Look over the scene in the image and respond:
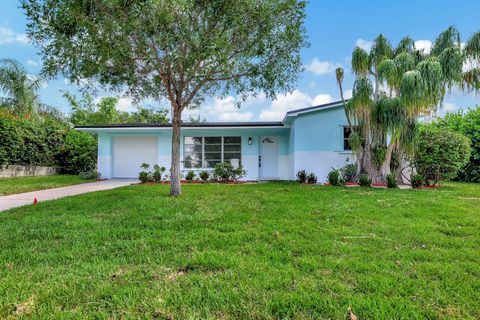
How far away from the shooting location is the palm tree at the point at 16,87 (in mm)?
13344

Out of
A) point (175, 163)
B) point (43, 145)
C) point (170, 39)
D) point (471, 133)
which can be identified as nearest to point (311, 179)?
point (175, 163)

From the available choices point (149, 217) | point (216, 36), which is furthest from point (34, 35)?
point (149, 217)

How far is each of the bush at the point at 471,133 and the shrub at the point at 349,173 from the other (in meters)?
6.01

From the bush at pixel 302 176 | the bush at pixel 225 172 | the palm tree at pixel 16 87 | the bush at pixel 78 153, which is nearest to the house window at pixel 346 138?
the bush at pixel 302 176

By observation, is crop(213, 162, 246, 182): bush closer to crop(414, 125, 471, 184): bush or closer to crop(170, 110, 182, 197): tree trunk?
crop(170, 110, 182, 197): tree trunk

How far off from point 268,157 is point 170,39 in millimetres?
9718

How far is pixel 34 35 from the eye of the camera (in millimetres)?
6363

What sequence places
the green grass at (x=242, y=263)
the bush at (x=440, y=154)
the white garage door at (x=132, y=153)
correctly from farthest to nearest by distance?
the white garage door at (x=132, y=153), the bush at (x=440, y=154), the green grass at (x=242, y=263)

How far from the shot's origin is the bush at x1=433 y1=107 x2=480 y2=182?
42.4 ft

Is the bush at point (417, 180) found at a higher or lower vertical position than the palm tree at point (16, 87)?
lower

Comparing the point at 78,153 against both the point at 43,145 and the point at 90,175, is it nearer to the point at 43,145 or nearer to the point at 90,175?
the point at 43,145

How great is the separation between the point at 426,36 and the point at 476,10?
1.92 meters

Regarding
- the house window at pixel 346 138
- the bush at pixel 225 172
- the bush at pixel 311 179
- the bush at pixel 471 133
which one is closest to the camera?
the bush at pixel 311 179

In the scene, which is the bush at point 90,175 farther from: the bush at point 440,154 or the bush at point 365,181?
the bush at point 440,154
